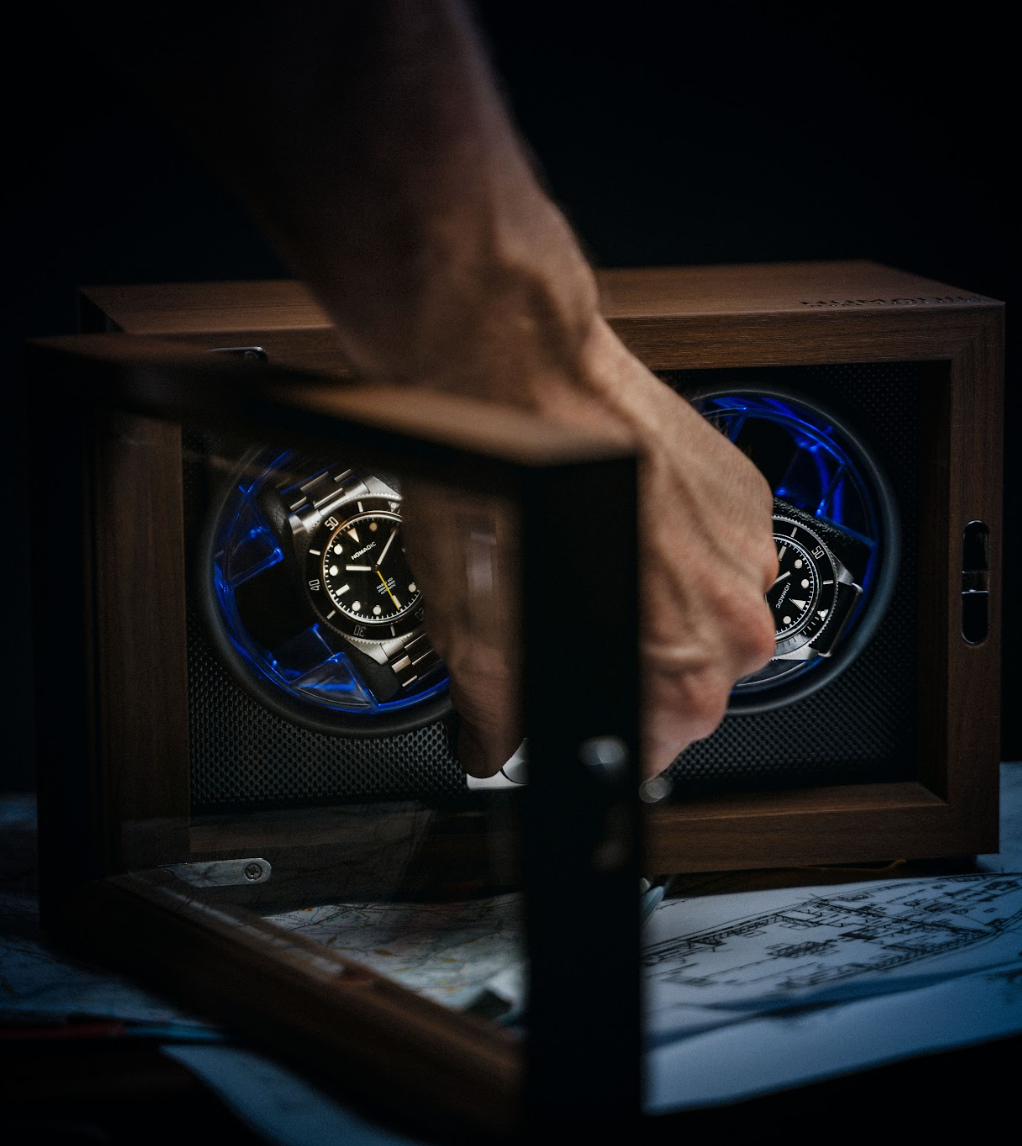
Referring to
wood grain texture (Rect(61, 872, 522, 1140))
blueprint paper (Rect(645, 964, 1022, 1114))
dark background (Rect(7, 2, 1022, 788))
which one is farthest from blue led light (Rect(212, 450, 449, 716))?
dark background (Rect(7, 2, 1022, 788))

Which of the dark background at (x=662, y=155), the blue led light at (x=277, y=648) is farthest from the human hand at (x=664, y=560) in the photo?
the dark background at (x=662, y=155)

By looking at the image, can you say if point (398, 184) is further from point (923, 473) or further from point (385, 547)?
point (923, 473)

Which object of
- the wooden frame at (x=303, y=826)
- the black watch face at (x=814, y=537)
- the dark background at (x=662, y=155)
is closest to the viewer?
the wooden frame at (x=303, y=826)

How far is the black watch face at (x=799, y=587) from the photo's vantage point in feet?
2.33

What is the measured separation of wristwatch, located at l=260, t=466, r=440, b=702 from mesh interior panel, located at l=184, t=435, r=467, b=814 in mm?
34

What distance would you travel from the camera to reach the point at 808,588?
28.3 inches

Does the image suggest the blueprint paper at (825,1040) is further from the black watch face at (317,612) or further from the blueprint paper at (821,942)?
the black watch face at (317,612)

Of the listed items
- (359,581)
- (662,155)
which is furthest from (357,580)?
(662,155)

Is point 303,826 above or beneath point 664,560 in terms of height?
beneath

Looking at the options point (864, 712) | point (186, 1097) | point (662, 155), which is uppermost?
point (662, 155)

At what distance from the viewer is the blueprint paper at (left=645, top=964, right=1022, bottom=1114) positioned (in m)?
0.49

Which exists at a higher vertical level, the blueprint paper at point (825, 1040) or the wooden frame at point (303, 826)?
the wooden frame at point (303, 826)

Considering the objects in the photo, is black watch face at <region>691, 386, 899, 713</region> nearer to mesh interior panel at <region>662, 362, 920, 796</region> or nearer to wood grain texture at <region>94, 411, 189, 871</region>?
mesh interior panel at <region>662, 362, 920, 796</region>

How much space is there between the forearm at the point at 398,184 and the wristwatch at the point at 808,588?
0.80 ft
